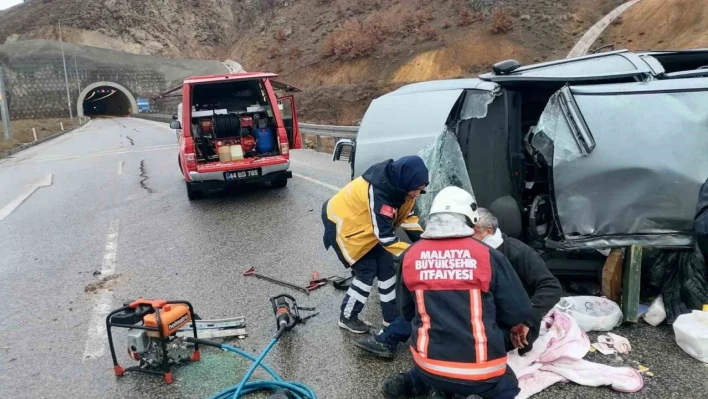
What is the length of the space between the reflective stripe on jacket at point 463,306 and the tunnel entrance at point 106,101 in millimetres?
63825

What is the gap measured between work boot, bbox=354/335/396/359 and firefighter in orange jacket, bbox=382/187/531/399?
2.88 feet

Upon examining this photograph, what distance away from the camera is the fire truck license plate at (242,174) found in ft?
28.5

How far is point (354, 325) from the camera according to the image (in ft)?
12.8

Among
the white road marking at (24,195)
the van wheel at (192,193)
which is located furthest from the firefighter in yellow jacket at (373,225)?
the white road marking at (24,195)

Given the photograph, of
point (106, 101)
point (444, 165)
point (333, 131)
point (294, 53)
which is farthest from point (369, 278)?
point (106, 101)

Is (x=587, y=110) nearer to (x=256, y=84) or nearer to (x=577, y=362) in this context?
(x=577, y=362)

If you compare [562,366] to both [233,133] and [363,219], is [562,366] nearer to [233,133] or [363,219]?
[363,219]

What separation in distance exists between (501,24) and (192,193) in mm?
25721

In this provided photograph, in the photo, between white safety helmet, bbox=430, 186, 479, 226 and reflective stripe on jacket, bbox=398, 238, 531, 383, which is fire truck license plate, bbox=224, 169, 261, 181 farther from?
reflective stripe on jacket, bbox=398, 238, 531, 383

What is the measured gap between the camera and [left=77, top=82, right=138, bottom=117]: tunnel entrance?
59.8 meters

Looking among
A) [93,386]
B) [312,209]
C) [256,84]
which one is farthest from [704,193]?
[256,84]

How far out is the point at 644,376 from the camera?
→ 308 cm

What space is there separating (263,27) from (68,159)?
40.0 metres

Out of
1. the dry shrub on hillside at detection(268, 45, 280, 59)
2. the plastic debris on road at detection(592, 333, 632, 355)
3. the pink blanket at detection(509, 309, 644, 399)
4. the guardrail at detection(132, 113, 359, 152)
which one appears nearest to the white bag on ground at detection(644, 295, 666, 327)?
the plastic debris on road at detection(592, 333, 632, 355)
